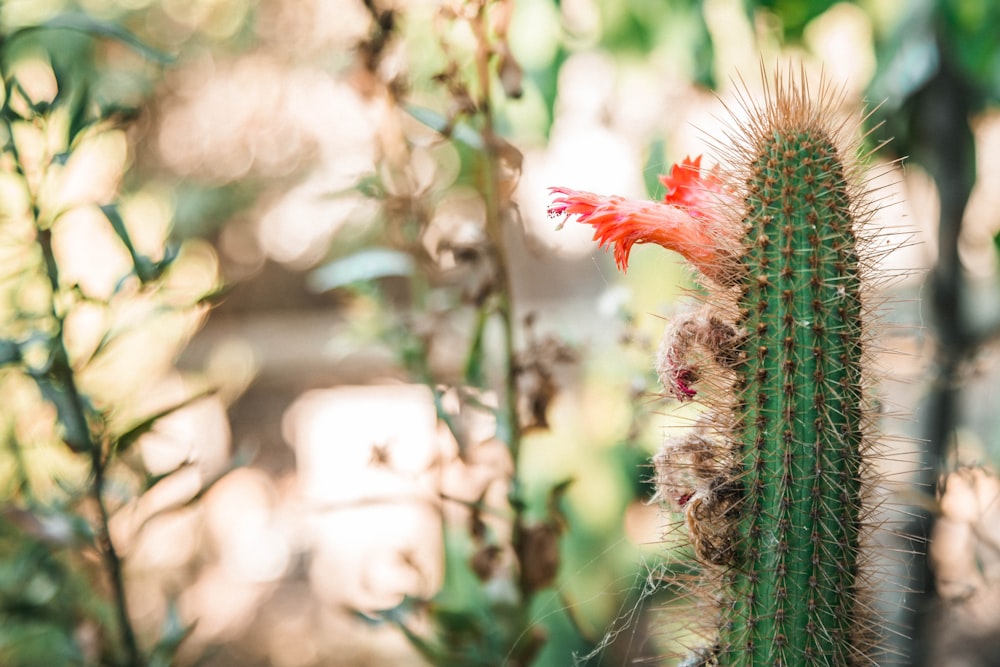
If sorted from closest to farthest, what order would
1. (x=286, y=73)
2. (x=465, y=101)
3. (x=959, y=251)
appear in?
(x=465, y=101) → (x=959, y=251) → (x=286, y=73)

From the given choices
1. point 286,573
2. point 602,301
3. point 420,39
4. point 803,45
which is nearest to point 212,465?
point 286,573

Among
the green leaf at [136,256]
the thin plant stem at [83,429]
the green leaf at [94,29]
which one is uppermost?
the green leaf at [94,29]

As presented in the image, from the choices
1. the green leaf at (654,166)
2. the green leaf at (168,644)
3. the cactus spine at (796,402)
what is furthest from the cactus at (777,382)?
the green leaf at (168,644)

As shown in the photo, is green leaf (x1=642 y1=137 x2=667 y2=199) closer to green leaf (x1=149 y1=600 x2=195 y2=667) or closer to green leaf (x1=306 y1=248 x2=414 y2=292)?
green leaf (x1=306 y1=248 x2=414 y2=292)

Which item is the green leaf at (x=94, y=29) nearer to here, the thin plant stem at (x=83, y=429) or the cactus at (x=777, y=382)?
the thin plant stem at (x=83, y=429)

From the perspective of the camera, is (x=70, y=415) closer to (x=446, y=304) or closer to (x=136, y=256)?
(x=136, y=256)

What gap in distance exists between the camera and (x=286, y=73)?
1801mm

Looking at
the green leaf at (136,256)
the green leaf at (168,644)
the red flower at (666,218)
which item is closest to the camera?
the red flower at (666,218)

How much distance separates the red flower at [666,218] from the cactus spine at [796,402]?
0.02m

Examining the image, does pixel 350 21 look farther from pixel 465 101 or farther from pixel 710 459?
pixel 710 459

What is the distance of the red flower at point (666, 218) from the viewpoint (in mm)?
440

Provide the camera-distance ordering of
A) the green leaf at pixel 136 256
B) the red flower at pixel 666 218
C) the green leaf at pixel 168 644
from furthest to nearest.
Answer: the green leaf at pixel 168 644 → the green leaf at pixel 136 256 → the red flower at pixel 666 218

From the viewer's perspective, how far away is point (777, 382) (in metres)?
0.46

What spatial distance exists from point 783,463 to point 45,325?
0.97 metres
